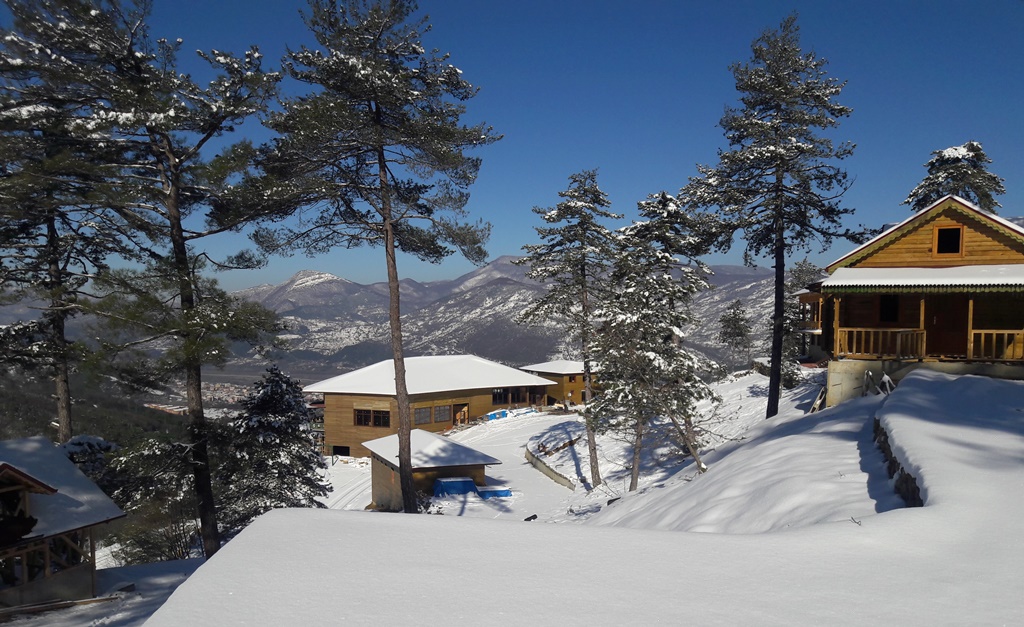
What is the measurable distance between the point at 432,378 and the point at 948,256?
102ft

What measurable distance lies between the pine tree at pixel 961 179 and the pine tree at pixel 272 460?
1227 inches

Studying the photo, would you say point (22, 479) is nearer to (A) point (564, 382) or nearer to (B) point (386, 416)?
(B) point (386, 416)

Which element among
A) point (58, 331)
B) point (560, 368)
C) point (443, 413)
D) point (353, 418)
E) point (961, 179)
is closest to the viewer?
point (58, 331)

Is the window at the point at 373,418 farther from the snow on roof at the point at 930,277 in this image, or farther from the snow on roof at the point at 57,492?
the snow on roof at the point at 930,277

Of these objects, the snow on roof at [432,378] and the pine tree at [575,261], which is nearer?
the pine tree at [575,261]

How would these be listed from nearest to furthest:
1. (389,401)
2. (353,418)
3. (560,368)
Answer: (389,401), (353,418), (560,368)

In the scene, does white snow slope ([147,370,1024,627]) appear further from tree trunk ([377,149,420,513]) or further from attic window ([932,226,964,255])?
attic window ([932,226,964,255])

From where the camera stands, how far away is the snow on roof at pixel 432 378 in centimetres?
3856

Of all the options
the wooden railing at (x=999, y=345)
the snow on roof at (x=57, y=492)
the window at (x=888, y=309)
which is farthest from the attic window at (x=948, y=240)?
the snow on roof at (x=57, y=492)

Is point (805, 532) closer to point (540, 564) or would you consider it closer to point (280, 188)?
Result: point (540, 564)

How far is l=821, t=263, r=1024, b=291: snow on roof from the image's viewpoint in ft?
49.1

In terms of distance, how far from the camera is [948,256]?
16203 mm

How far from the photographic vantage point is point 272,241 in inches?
554

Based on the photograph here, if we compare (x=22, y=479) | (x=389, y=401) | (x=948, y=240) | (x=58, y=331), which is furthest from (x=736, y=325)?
(x=22, y=479)
